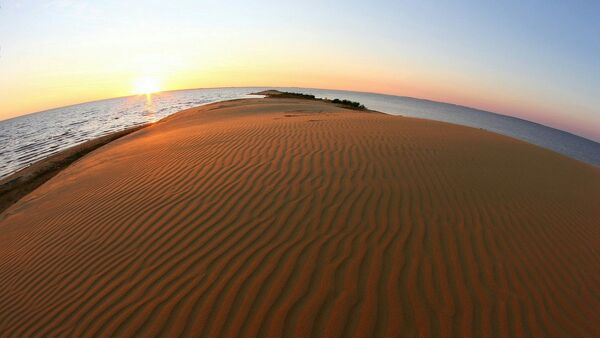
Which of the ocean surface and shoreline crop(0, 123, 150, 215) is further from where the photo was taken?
the ocean surface

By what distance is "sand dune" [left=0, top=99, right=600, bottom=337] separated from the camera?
2.36 metres

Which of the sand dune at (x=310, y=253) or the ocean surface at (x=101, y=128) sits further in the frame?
the ocean surface at (x=101, y=128)

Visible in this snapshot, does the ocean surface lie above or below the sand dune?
below

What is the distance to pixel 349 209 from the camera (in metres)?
3.75

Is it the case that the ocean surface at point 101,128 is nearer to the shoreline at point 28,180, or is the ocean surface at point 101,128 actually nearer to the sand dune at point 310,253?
the shoreline at point 28,180

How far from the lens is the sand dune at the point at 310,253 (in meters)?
2.36

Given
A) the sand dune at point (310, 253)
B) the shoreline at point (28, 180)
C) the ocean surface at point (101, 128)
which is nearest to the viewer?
the sand dune at point (310, 253)

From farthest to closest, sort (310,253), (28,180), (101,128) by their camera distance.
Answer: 1. (101,128)
2. (28,180)
3. (310,253)

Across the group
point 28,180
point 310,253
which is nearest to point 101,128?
point 28,180

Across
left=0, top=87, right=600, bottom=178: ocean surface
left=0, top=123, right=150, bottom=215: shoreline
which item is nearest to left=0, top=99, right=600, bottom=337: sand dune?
left=0, top=123, right=150, bottom=215: shoreline

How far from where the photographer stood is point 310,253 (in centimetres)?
295

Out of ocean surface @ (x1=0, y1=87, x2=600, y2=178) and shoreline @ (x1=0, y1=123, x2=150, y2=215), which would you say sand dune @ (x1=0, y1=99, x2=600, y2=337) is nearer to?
shoreline @ (x1=0, y1=123, x2=150, y2=215)

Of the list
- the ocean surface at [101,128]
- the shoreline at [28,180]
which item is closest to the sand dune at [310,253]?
the shoreline at [28,180]

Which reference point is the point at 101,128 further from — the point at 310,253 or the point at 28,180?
the point at 310,253
